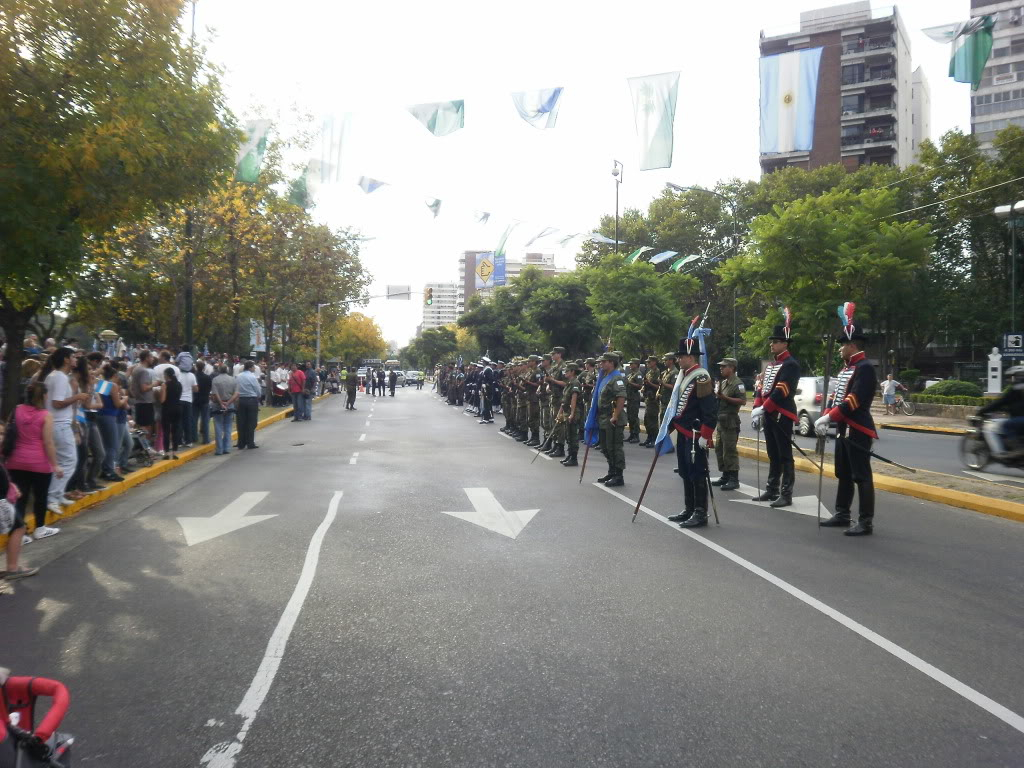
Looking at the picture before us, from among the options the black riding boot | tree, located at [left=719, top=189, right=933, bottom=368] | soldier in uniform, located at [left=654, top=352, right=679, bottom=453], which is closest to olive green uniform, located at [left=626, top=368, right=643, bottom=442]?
soldier in uniform, located at [left=654, top=352, right=679, bottom=453]

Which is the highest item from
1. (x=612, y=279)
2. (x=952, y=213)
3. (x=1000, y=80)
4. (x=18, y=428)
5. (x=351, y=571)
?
(x=1000, y=80)

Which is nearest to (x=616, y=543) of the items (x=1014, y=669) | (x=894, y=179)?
(x=1014, y=669)

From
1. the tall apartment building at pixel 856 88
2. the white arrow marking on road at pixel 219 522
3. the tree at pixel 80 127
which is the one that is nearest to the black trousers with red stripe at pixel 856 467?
the white arrow marking on road at pixel 219 522

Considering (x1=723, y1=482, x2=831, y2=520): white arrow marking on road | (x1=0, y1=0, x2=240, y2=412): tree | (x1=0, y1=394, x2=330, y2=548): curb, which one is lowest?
(x1=0, y1=394, x2=330, y2=548): curb

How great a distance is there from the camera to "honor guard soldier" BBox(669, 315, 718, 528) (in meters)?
8.52

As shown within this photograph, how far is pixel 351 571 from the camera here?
668cm

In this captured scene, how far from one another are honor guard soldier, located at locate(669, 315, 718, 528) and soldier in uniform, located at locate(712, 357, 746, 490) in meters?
2.99

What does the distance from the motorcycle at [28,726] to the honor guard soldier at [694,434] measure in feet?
22.0

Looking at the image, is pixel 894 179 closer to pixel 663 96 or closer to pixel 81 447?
pixel 663 96

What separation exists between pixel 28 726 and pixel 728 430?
10.4m

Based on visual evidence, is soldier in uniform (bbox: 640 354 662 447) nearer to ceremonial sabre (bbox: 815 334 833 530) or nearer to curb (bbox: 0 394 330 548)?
ceremonial sabre (bbox: 815 334 833 530)

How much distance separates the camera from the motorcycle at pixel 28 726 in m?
2.38

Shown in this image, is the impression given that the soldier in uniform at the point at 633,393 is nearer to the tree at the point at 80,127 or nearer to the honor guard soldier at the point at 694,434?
the honor guard soldier at the point at 694,434

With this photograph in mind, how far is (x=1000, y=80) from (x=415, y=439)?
70.7m
